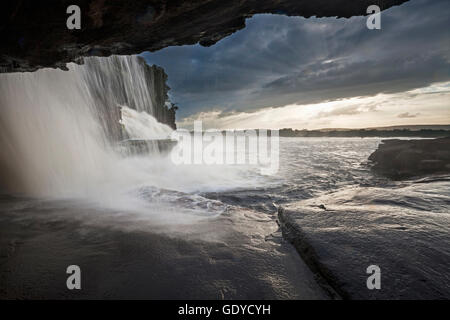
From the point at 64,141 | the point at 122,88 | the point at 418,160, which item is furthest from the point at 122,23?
the point at 122,88

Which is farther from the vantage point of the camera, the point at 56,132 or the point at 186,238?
the point at 56,132

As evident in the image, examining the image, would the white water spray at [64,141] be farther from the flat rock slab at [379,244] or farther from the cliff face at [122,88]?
the flat rock slab at [379,244]

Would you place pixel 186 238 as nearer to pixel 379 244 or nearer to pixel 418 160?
pixel 379 244

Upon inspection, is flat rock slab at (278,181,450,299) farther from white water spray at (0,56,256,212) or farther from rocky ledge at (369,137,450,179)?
rocky ledge at (369,137,450,179)

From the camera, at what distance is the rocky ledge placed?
11079mm

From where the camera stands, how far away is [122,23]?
3443 mm

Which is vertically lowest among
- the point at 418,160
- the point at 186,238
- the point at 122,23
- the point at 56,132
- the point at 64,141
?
the point at 186,238

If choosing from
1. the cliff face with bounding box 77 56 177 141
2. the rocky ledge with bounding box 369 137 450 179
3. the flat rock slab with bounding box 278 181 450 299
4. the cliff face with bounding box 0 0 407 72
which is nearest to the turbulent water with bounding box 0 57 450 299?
the flat rock slab with bounding box 278 181 450 299

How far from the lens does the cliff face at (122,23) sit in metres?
3.03

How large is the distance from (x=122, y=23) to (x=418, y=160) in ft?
55.9
